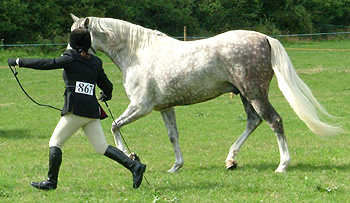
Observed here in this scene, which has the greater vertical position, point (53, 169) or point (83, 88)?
point (83, 88)

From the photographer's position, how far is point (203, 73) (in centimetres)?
830

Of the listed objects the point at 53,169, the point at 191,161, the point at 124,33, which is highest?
the point at 124,33

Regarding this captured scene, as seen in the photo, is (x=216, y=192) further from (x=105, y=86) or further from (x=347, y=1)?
(x=347, y=1)

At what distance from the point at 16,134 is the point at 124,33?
532 cm

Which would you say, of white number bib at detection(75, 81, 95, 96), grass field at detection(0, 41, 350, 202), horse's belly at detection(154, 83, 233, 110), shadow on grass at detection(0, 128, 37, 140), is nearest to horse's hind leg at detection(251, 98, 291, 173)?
grass field at detection(0, 41, 350, 202)

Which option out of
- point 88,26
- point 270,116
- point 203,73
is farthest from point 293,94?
point 88,26

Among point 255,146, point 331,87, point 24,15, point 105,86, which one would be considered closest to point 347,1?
point 24,15

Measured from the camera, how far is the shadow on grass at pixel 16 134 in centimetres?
1276

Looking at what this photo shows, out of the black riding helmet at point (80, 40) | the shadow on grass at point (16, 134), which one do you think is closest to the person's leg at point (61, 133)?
the black riding helmet at point (80, 40)

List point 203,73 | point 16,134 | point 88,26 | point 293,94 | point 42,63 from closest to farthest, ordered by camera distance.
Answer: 1. point 42,63
2. point 293,94
3. point 203,73
4. point 88,26
5. point 16,134

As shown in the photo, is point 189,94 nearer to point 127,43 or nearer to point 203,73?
point 203,73

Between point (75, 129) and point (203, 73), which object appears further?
point (203, 73)

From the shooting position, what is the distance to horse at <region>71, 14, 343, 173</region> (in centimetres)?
811

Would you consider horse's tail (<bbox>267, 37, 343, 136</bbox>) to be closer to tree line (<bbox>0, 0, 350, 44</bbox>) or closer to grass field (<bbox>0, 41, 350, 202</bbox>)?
grass field (<bbox>0, 41, 350, 202</bbox>)
